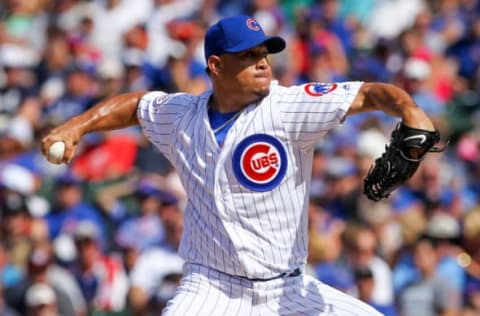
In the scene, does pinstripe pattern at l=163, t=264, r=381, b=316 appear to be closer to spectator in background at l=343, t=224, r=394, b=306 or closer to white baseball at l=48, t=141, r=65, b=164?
white baseball at l=48, t=141, r=65, b=164

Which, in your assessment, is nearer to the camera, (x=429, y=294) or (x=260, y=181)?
(x=260, y=181)

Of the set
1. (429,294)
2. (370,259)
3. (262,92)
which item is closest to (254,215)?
(262,92)

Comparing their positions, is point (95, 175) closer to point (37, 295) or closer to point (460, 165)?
point (37, 295)

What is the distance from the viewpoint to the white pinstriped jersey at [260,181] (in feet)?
17.3

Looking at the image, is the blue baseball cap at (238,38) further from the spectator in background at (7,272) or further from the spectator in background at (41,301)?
the spectator in background at (7,272)

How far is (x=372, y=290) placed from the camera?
842 centimetres

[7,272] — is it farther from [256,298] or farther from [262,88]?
[262,88]

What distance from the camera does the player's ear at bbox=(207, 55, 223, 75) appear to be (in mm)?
5453

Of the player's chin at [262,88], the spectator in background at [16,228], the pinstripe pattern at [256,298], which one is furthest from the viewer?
the spectator in background at [16,228]

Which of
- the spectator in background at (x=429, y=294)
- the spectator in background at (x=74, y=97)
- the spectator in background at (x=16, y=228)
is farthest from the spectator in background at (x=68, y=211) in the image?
the spectator in background at (x=429, y=294)

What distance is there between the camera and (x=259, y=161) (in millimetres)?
5281

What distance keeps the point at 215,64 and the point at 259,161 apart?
0.52 metres

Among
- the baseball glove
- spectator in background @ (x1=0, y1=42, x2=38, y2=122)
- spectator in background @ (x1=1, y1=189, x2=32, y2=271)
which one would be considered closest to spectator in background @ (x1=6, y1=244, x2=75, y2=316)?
spectator in background @ (x1=1, y1=189, x2=32, y2=271)

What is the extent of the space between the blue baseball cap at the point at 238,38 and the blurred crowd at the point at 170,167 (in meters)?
3.41
